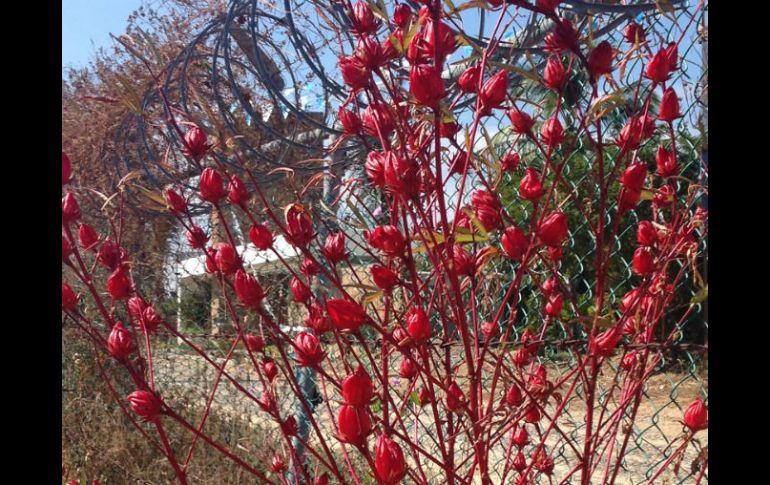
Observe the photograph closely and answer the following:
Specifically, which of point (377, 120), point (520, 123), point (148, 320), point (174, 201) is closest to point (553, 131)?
point (520, 123)

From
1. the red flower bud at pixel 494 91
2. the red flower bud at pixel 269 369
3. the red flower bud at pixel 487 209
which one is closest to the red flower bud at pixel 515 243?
the red flower bud at pixel 487 209

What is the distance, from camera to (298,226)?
637 mm

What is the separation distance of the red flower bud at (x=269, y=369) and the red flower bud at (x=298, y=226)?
12.6 inches

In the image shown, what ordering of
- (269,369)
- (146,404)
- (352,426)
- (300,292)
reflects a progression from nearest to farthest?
(352,426) < (146,404) < (300,292) < (269,369)

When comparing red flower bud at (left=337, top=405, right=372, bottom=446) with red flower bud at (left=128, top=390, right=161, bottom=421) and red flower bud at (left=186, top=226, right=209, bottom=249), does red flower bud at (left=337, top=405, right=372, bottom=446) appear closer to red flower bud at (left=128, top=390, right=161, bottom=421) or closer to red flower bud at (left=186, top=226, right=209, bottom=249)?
red flower bud at (left=128, top=390, right=161, bottom=421)

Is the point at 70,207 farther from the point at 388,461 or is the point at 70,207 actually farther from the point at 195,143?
the point at 388,461

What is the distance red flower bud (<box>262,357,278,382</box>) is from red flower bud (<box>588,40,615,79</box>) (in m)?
0.57

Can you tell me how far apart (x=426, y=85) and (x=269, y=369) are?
55 centimetres

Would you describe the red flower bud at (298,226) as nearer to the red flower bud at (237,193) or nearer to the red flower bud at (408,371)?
the red flower bud at (237,193)

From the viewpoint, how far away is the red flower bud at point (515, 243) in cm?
59
